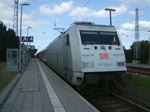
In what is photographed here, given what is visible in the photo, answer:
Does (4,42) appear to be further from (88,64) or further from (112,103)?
(112,103)

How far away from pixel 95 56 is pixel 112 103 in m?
2.26

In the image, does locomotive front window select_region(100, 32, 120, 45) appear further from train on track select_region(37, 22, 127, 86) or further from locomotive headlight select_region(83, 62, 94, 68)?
locomotive headlight select_region(83, 62, 94, 68)

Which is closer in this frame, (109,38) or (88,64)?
(88,64)

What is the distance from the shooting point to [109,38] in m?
12.6

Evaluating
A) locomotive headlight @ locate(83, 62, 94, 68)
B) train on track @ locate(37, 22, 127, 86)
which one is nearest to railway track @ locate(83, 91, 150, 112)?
train on track @ locate(37, 22, 127, 86)

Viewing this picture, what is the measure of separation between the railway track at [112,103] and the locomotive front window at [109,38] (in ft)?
7.86

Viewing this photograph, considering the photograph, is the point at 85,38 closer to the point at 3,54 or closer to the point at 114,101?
the point at 114,101

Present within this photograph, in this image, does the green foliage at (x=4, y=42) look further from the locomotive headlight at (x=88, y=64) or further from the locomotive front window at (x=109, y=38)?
the locomotive headlight at (x=88, y=64)

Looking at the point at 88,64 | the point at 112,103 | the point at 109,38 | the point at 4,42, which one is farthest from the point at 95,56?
the point at 4,42

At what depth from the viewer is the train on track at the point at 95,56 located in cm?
1131

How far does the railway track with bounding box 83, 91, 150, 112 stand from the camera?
927cm

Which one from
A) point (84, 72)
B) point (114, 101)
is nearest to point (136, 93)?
point (114, 101)

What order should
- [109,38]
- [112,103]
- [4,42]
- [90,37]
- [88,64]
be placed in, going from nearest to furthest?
1. [112,103]
2. [88,64]
3. [90,37]
4. [109,38]
5. [4,42]

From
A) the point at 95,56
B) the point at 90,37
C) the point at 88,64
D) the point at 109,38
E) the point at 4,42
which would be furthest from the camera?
the point at 4,42
